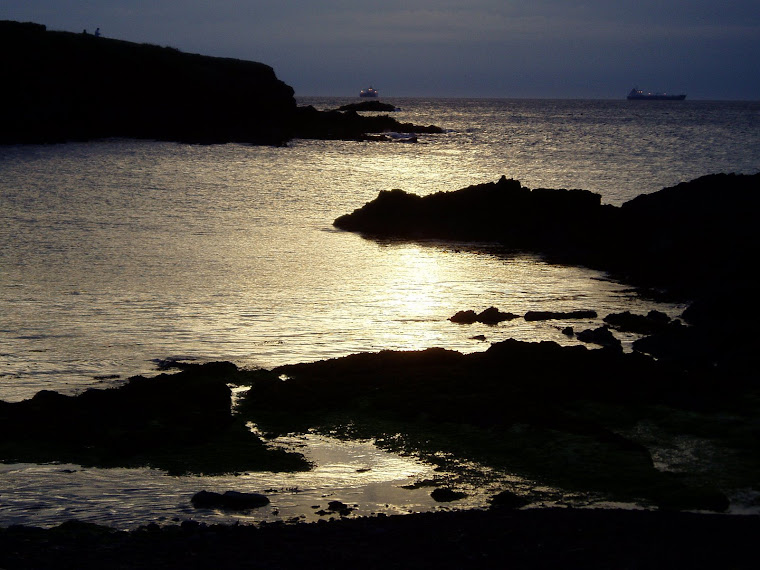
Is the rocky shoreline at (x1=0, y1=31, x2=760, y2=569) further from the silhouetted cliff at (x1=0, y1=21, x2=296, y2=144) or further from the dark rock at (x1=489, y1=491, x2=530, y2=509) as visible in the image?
the silhouetted cliff at (x1=0, y1=21, x2=296, y2=144)

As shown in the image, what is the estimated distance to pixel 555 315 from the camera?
71.1ft

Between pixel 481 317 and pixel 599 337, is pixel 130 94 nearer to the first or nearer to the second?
pixel 481 317

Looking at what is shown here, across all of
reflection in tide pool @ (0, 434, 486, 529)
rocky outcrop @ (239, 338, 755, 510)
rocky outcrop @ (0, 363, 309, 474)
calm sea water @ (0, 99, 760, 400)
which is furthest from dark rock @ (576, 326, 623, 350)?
rocky outcrop @ (0, 363, 309, 474)

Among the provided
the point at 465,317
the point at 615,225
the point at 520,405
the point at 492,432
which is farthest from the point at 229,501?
the point at 615,225

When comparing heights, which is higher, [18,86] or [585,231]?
[18,86]

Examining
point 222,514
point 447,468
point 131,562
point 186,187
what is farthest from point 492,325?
point 186,187

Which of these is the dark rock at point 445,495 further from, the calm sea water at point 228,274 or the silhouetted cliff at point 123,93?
the silhouetted cliff at point 123,93

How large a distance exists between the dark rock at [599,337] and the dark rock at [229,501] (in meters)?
10.0

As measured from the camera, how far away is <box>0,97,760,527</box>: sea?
11.8 m

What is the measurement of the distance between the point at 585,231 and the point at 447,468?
22.1m

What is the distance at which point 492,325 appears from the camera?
67.1 ft

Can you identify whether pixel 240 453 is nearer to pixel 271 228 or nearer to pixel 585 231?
pixel 585 231

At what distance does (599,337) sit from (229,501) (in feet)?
34.4

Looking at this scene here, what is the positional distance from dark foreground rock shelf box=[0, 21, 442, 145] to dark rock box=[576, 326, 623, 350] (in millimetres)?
73840
